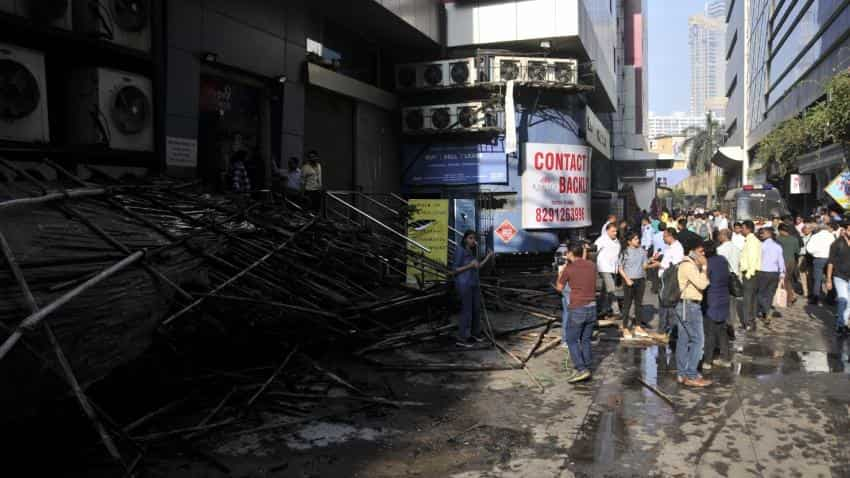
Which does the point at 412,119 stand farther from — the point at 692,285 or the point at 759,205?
the point at 759,205

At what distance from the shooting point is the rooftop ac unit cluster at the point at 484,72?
2052cm

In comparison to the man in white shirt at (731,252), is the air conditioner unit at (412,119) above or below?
above

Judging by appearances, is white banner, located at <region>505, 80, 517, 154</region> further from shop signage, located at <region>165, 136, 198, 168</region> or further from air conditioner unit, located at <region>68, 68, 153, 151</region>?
air conditioner unit, located at <region>68, 68, 153, 151</region>

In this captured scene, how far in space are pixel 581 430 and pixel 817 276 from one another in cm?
1059

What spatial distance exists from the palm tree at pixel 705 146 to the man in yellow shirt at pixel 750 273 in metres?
71.0

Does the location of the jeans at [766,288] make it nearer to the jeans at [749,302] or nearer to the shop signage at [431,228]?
the jeans at [749,302]

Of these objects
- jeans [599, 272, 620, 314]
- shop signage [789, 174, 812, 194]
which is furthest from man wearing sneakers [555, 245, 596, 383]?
shop signage [789, 174, 812, 194]

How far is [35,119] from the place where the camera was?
938 centimetres

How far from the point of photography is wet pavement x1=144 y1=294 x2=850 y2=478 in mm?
5410

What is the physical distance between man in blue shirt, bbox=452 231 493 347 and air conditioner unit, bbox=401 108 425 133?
1126cm

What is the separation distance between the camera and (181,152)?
12133mm

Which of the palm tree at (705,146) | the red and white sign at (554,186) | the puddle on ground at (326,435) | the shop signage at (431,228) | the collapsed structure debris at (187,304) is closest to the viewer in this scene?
the collapsed structure debris at (187,304)

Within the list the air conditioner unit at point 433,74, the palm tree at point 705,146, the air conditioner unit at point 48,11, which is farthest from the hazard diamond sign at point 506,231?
the palm tree at point 705,146

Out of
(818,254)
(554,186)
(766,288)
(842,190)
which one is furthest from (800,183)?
(766,288)
